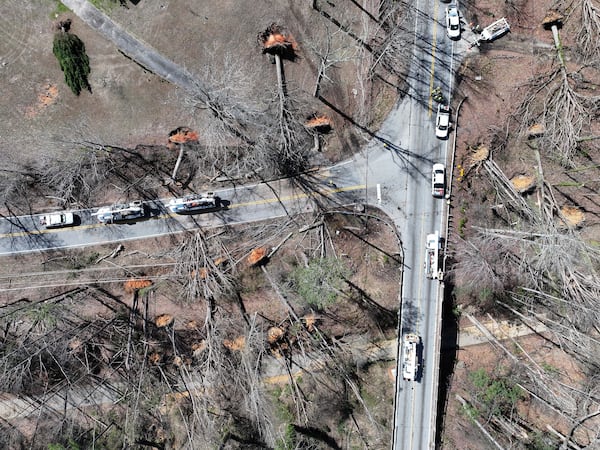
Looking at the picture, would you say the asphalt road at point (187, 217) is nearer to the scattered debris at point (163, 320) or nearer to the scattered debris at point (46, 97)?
the scattered debris at point (163, 320)

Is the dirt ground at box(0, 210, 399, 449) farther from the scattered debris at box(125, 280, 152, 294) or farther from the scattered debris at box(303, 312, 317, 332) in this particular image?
the scattered debris at box(125, 280, 152, 294)

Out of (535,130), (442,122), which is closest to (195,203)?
(442,122)

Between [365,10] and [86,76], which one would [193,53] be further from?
[365,10]

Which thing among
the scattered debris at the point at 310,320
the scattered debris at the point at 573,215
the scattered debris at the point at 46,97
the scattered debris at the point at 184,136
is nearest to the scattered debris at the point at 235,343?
the scattered debris at the point at 310,320

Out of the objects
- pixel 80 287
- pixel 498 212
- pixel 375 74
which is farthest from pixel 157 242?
pixel 498 212

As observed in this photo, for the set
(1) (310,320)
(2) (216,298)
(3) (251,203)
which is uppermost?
(3) (251,203)

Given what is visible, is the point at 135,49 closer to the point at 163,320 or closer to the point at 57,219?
the point at 57,219
